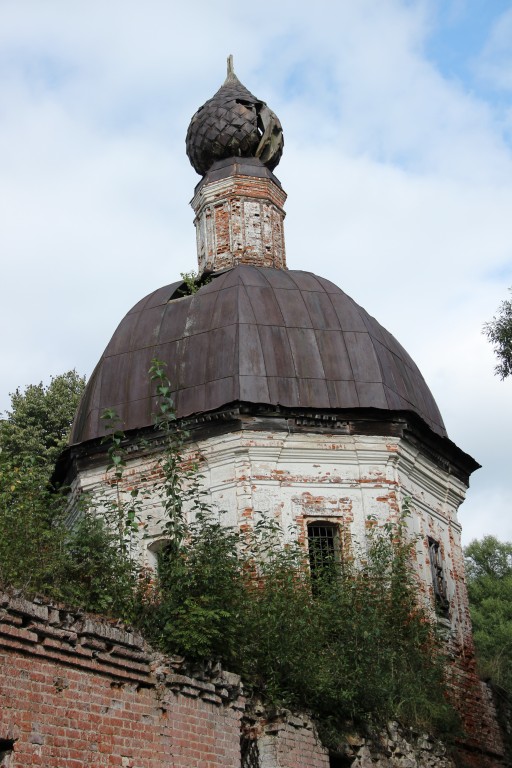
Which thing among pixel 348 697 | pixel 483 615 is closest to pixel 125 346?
pixel 348 697

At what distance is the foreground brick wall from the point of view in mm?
7238

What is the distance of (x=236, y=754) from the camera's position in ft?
30.3

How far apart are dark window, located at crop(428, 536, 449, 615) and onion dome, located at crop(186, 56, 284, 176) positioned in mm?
7631

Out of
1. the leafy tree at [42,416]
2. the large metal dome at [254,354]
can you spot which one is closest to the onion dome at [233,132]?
the large metal dome at [254,354]

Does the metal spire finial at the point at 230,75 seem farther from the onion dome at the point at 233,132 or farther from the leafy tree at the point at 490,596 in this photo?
the leafy tree at the point at 490,596

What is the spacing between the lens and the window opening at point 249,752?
961 cm

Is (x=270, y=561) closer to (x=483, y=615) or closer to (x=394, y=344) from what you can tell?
(x=394, y=344)

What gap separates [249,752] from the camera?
969 cm

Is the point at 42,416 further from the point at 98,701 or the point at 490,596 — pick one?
the point at 98,701

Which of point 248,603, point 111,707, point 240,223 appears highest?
point 240,223

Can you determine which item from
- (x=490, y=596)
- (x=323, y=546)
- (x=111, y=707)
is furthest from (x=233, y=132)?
(x=490, y=596)

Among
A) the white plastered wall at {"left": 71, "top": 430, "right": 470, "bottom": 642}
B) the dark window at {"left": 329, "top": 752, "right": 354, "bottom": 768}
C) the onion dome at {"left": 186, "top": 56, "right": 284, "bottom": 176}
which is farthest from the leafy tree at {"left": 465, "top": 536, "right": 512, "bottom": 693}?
the dark window at {"left": 329, "top": 752, "right": 354, "bottom": 768}

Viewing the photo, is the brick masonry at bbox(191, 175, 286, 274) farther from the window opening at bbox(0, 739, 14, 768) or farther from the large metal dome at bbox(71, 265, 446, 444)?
the window opening at bbox(0, 739, 14, 768)

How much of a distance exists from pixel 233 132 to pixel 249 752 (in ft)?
39.9
